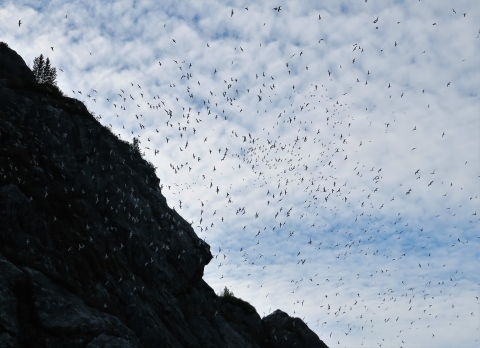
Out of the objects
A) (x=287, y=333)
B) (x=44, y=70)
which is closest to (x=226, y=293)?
(x=287, y=333)

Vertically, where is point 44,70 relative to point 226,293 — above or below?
above

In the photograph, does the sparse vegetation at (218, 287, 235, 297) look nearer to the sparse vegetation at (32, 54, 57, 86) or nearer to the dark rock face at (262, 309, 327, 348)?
the dark rock face at (262, 309, 327, 348)

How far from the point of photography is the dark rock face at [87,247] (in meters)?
17.7

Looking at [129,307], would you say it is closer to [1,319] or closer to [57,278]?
A: [57,278]

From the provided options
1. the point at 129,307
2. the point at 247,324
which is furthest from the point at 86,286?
the point at 247,324

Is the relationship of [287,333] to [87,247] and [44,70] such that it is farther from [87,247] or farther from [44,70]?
[44,70]

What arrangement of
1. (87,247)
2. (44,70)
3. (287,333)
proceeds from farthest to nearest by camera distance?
(44,70) < (287,333) < (87,247)

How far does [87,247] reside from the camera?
25.4m

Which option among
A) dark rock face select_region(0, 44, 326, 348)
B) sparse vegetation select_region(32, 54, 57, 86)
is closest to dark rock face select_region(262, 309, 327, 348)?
dark rock face select_region(0, 44, 326, 348)

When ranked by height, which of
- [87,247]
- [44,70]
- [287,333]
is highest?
[44,70]

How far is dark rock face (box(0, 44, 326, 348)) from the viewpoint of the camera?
17703 millimetres

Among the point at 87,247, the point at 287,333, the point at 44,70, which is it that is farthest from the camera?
the point at 44,70

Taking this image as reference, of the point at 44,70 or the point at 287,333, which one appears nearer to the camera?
the point at 287,333

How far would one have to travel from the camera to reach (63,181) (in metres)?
29.6
